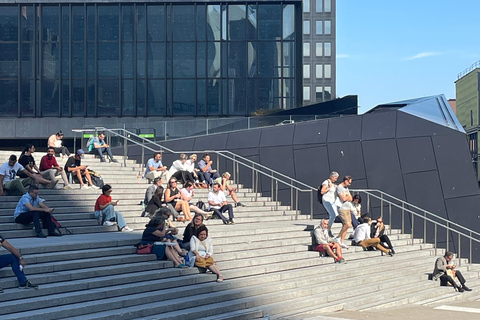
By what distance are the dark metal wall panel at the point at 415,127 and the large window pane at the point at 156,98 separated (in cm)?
2024

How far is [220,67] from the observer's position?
39094 millimetres

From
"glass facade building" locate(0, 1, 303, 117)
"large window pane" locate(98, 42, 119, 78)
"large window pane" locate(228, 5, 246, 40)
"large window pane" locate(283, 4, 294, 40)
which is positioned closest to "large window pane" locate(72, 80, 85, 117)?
"glass facade building" locate(0, 1, 303, 117)

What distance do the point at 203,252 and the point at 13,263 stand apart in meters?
3.78

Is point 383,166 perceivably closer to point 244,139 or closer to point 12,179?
point 244,139

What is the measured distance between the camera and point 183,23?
39.1 metres

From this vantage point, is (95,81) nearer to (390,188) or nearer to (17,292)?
(390,188)

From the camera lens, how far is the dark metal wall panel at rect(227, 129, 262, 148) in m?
23.7

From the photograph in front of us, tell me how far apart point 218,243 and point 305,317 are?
353cm

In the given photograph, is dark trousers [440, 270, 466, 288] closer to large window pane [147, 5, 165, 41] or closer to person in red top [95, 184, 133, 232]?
person in red top [95, 184, 133, 232]

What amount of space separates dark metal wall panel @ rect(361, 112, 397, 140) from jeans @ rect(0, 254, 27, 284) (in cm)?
1267

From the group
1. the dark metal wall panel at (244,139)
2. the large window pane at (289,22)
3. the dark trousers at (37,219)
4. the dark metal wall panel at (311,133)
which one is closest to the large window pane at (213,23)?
the large window pane at (289,22)

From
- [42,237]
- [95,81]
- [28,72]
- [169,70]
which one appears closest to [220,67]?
[169,70]

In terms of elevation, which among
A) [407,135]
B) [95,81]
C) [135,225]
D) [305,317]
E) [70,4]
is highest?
[70,4]

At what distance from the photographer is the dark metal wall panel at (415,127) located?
2039 centimetres
